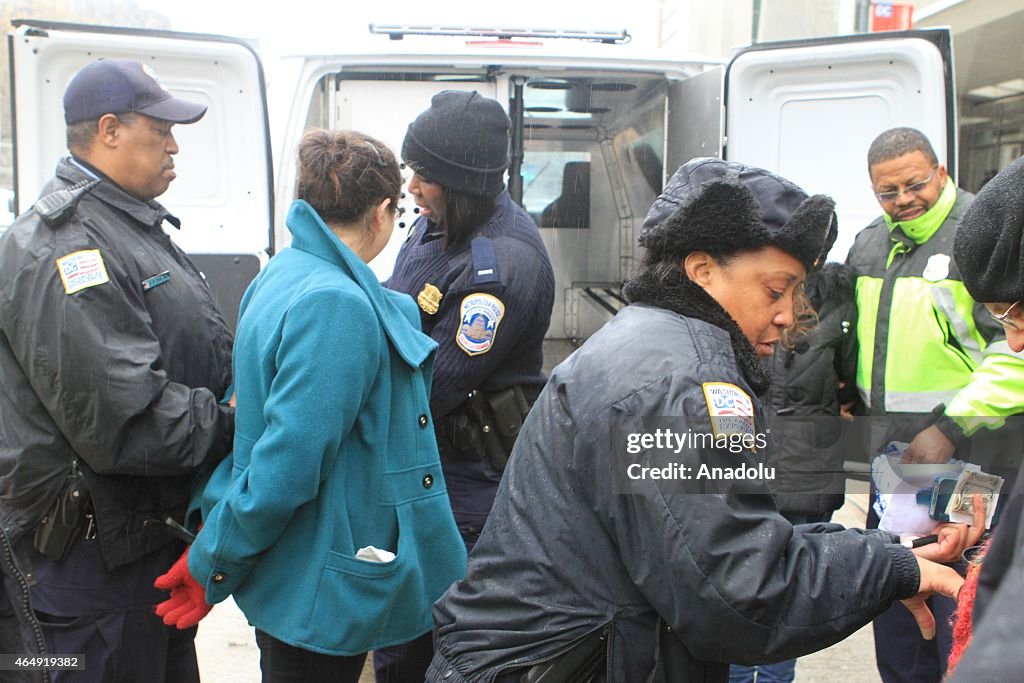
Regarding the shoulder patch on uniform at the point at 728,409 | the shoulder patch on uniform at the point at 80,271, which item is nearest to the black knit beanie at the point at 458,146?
the shoulder patch on uniform at the point at 80,271

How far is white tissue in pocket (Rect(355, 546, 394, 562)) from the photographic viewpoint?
2.22m

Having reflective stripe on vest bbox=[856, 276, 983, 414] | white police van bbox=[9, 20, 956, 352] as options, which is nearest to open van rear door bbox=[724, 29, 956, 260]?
white police van bbox=[9, 20, 956, 352]

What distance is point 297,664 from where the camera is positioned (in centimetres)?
230

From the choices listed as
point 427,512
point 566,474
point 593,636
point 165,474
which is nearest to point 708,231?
point 566,474

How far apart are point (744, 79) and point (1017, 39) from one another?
573 cm

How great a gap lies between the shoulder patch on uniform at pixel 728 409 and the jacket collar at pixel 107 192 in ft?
5.81

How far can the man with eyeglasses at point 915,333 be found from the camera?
2.73 metres

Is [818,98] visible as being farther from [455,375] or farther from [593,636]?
[593,636]

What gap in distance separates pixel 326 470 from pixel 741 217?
1114 mm

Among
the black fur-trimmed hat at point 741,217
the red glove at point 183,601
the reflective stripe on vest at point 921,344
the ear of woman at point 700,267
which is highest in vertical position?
the black fur-trimmed hat at point 741,217

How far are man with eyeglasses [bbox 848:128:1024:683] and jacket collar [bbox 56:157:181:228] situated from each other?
2238 mm

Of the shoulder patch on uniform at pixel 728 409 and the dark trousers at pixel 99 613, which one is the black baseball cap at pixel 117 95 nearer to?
the dark trousers at pixel 99 613
